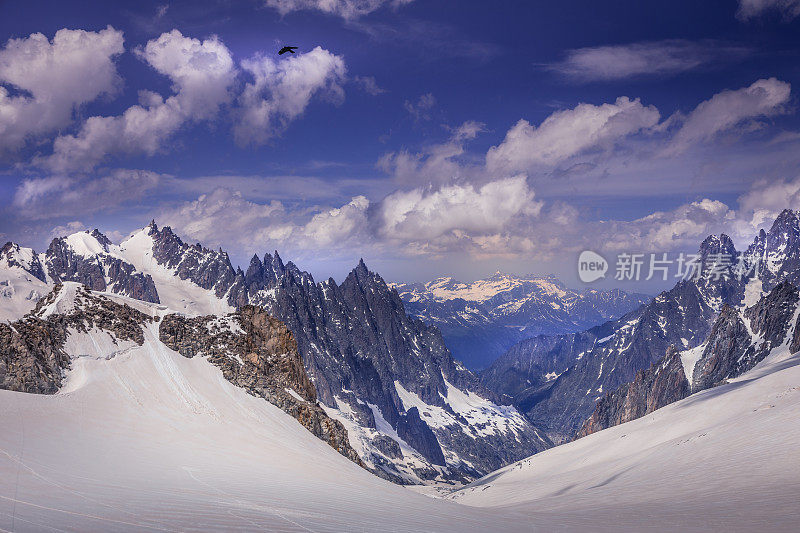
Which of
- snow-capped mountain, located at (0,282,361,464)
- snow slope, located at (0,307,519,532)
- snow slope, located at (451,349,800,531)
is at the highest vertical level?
snow-capped mountain, located at (0,282,361,464)

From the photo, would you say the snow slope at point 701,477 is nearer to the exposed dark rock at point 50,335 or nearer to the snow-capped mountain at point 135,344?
the snow-capped mountain at point 135,344

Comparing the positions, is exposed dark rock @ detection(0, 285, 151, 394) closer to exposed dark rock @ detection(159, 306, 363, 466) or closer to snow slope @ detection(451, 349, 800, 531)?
exposed dark rock @ detection(159, 306, 363, 466)

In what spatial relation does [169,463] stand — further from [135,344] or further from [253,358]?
[253,358]

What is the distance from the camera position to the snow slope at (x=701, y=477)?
60.5ft

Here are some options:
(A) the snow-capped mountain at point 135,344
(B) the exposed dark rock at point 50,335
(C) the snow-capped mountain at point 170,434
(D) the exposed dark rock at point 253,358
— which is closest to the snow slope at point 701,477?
(C) the snow-capped mountain at point 170,434

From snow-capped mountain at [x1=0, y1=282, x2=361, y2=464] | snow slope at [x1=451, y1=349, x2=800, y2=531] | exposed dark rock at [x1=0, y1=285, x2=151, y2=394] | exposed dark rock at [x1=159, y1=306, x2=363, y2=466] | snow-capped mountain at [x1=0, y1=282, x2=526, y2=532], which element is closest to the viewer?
snow-capped mountain at [x1=0, y1=282, x2=526, y2=532]

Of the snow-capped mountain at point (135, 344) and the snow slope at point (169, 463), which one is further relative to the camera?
the snow-capped mountain at point (135, 344)

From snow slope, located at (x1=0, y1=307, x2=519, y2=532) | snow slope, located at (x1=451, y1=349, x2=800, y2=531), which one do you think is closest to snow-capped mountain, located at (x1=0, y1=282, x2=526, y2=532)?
snow slope, located at (x1=0, y1=307, x2=519, y2=532)

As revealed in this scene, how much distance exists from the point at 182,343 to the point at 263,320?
16586 mm

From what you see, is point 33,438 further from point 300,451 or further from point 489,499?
point 489,499

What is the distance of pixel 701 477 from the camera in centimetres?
2742

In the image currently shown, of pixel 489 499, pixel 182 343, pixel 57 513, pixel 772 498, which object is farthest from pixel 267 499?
pixel 489 499

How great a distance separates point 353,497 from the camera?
25.2 meters

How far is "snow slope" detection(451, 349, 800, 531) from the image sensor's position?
1845 cm
